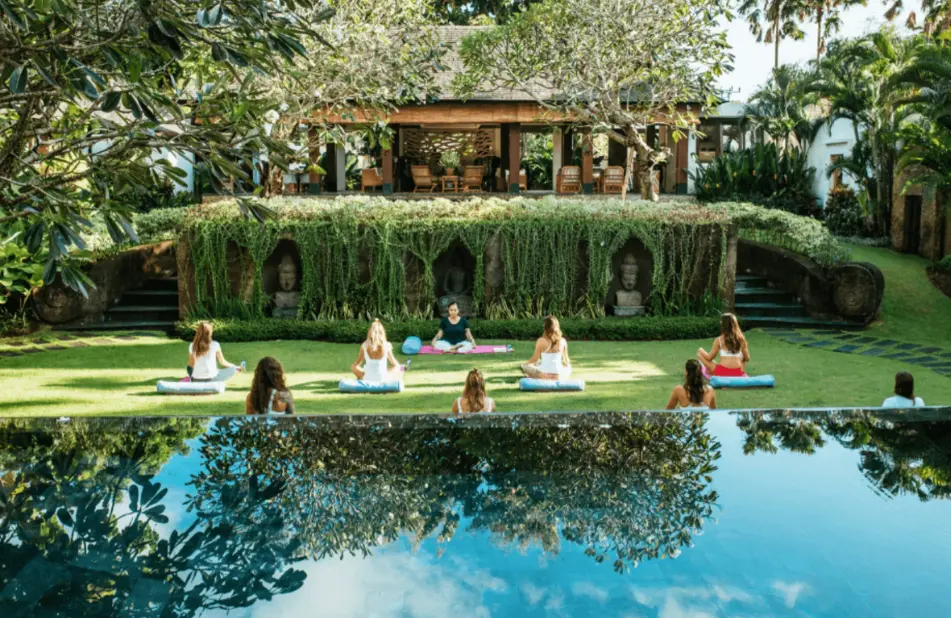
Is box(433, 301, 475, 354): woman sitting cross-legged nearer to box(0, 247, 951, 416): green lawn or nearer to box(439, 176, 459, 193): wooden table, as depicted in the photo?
box(0, 247, 951, 416): green lawn

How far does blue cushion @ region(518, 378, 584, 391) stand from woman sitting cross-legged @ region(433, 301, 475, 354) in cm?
290

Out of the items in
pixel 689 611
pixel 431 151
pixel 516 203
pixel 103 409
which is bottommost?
pixel 103 409

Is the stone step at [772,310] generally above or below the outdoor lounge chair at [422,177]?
below

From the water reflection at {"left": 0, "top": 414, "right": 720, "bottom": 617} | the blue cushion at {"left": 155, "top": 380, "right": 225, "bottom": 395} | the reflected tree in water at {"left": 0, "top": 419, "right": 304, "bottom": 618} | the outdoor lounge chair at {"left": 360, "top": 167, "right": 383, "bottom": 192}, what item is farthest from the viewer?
the outdoor lounge chair at {"left": 360, "top": 167, "right": 383, "bottom": 192}

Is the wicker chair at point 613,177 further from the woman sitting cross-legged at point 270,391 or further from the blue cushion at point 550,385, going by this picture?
the woman sitting cross-legged at point 270,391

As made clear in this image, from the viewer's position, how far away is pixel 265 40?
4.68m

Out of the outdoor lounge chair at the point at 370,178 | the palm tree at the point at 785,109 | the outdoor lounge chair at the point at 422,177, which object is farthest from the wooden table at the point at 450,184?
the palm tree at the point at 785,109

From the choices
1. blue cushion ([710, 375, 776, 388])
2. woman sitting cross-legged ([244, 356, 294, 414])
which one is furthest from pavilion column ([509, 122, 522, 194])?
woman sitting cross-legged ([244, 356, 294, 414])

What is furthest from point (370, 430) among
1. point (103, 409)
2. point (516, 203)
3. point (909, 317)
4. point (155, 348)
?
point (909, 317)

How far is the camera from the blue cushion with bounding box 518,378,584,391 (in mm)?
11031

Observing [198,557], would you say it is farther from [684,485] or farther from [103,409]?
[103,409]

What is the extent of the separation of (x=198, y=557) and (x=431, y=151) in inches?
1130

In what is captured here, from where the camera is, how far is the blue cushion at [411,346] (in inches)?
546

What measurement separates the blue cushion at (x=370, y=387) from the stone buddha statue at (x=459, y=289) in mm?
5432
